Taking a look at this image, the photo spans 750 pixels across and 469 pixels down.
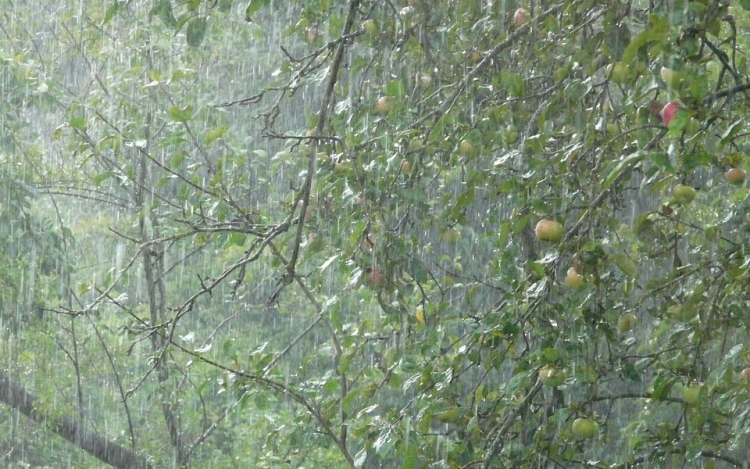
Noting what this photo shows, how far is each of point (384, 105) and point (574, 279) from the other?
2.79ft

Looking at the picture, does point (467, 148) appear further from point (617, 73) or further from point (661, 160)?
point (661, 160)

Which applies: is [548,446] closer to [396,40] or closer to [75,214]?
[396,40]

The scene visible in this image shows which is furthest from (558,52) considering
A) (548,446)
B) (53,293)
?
(53,293)

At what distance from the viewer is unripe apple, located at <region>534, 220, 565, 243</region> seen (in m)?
2.04

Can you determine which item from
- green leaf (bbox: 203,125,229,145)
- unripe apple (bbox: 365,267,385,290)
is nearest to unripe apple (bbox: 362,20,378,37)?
green leaf (bbox: 203,125,229,145)

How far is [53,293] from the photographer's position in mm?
4875

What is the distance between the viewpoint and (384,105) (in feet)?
Answer: 8.57

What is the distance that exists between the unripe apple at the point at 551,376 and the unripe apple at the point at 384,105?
0.88m

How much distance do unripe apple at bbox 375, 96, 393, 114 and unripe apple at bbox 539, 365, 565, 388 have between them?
88 centimetres

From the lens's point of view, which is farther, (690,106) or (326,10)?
(326,10)

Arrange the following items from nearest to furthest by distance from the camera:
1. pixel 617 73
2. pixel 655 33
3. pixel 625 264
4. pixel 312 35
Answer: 1. pixel 655 33
2. pixel 617 73
3. pixel 625 264
4. pixel 312 35

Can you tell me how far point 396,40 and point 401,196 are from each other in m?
0.57

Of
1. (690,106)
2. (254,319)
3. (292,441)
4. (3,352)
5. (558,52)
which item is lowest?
(690,106)

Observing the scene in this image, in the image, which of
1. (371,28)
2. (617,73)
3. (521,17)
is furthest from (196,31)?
(617,73)
